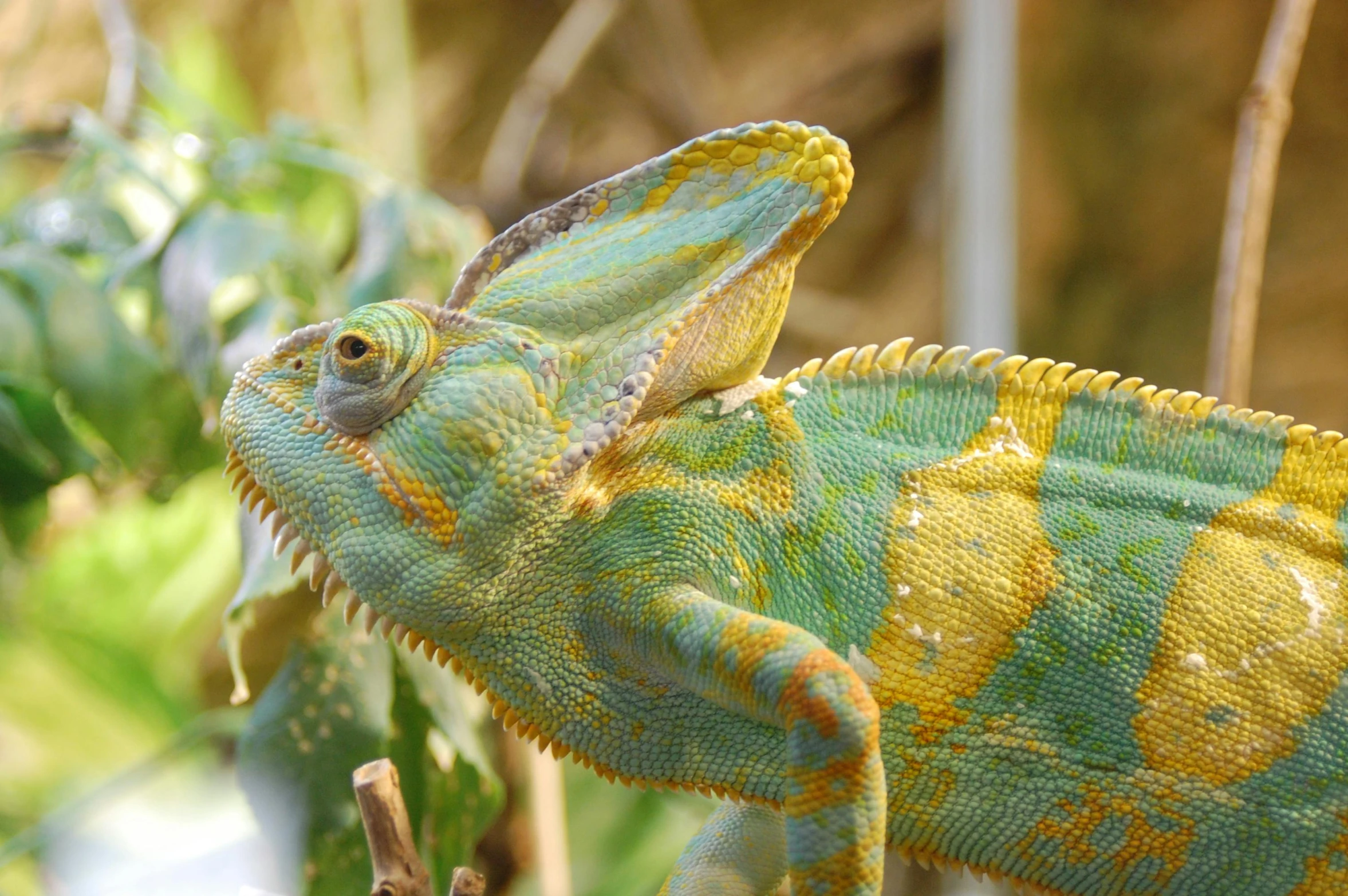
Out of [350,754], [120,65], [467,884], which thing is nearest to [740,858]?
[467,884]

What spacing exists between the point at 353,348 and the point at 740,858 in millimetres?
695

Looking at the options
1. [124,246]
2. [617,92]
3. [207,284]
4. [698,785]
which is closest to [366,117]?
[617,92]

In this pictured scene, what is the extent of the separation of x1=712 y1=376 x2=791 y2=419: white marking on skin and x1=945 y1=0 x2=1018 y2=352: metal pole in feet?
4.02

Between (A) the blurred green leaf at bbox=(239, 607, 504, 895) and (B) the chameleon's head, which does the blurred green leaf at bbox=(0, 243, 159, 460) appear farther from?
(B) the chameleon's head

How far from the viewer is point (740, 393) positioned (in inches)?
46.3

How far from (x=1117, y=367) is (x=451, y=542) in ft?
12.1

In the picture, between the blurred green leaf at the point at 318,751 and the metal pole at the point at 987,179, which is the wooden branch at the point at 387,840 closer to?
the blurred green leaf at the point at 318,751

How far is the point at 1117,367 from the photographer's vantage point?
13.7ft

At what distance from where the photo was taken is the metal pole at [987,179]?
7.79ft

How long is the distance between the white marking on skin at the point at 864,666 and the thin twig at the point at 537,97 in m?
2.37

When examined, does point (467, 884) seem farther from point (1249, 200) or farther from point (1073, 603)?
point (1249, 200)

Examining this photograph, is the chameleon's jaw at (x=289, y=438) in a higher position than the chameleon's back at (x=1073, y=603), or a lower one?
lower

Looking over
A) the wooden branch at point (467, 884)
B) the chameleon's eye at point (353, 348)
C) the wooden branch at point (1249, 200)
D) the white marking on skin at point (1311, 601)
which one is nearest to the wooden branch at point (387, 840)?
the wooden branch at point (467, 884)

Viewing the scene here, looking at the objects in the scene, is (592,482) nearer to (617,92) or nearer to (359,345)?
(359,345)
